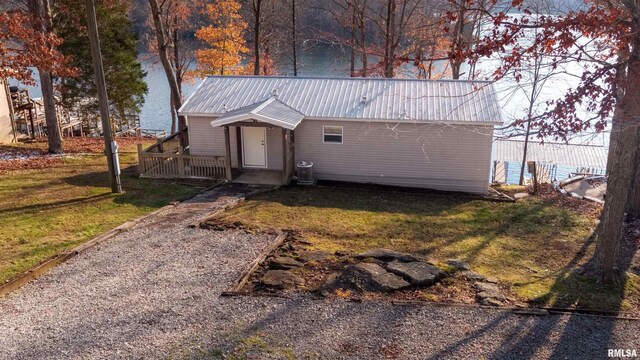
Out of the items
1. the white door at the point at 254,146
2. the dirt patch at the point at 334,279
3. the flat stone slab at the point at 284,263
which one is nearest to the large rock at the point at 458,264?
the dirt patch at the point at 334,279

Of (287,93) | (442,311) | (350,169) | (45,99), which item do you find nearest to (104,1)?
(45,99)

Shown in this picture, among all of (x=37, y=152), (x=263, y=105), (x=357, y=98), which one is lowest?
(x=37, y=152)

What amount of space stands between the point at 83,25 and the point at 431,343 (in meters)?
27.7

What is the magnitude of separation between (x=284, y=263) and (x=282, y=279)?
69 centimetres

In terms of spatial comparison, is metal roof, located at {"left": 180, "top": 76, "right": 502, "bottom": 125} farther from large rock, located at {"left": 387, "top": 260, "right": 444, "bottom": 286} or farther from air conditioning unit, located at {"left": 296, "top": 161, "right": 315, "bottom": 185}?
large rock, located at {"left": 387, "top": 260, "right": 444, "bottom": 286}

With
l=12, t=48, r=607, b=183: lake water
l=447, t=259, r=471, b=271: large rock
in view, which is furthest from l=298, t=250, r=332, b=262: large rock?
l=12, t=48, r=607, b=183: lake water

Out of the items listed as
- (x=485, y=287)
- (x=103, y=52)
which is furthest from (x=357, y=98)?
(x=103, y=52)

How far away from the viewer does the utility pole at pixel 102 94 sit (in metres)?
12.5

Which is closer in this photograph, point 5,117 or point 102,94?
point 102,94

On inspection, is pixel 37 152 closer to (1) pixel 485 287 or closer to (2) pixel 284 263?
(2) pixel 284 263

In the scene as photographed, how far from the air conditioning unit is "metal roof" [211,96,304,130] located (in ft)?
5.26

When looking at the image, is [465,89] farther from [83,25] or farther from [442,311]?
[83,25]

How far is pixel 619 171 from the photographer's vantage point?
8.32 metres

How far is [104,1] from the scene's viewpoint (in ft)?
86.7
